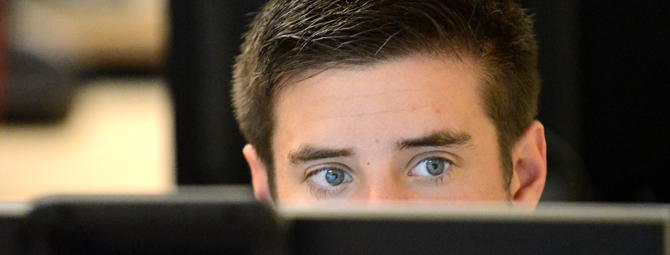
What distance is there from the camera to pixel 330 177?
3.14ft

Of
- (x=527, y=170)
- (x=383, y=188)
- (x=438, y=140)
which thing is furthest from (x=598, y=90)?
(x=383, y=188)

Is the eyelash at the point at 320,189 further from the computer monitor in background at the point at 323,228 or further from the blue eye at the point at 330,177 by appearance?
the computer monitor in background at the point at 323,228

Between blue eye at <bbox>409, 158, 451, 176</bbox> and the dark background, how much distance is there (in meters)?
0.37

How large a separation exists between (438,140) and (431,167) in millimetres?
40

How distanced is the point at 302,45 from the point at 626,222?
62cm

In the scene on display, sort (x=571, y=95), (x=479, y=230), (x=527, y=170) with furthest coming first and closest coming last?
(x=571, y=95) → (x=527, y=170) → (x=479, y=230)

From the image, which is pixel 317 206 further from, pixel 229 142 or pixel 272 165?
pixel 229 142

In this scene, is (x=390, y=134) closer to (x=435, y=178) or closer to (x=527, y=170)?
(x=435, y=178)

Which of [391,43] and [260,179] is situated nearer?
[391,43]

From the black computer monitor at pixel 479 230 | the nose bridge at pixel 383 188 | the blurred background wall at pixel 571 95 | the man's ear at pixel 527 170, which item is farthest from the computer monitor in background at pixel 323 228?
the blurred background wall at pixel 571 95

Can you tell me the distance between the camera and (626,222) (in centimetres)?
43

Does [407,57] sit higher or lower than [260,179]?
higher

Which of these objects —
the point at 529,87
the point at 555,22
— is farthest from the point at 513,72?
the point at 555,22

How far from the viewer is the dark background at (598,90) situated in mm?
1310
